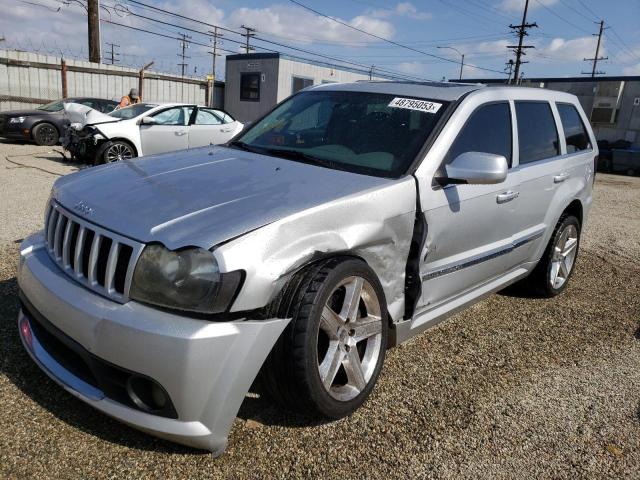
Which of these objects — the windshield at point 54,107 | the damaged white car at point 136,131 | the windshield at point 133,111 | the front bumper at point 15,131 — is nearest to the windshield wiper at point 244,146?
the damaged white car at point 136,131

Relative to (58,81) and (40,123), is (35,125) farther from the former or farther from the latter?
(58,81)

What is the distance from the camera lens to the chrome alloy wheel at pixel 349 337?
2.48m

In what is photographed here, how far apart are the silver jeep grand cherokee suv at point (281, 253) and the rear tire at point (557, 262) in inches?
28.7

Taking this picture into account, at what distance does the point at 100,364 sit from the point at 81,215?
0.70 metres

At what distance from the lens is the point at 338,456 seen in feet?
7.75

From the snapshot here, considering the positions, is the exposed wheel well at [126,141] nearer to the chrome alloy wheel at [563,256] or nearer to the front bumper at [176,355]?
the chrome alloy wheel at [563,256]

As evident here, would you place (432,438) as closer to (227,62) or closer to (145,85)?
(145,85)

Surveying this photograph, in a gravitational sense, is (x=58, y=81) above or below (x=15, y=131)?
above

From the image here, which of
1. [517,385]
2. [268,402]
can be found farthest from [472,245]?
[268,402]

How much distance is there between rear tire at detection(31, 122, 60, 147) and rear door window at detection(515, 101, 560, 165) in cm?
1395

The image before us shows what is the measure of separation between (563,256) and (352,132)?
2.52 m

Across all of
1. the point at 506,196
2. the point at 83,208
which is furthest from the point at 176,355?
the point at 506,196

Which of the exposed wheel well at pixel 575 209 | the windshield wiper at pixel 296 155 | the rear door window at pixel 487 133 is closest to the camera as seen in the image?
the windshield wiper at pixel 296 155

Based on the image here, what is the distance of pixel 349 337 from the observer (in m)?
2.57
